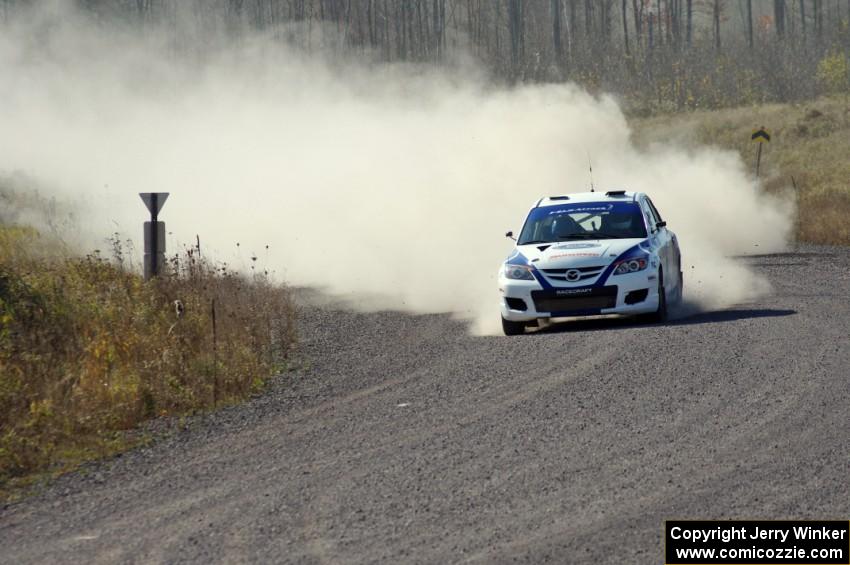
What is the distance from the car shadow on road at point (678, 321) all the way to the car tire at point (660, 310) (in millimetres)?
90

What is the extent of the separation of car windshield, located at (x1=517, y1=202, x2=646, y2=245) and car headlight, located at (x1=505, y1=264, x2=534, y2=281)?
2.91 ft

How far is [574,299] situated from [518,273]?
81 centimetres

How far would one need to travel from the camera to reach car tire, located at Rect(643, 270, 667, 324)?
1664 centimetres

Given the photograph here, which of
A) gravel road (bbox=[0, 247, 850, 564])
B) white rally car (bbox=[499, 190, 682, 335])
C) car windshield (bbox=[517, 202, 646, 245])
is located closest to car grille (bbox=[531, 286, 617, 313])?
white rally car (bbox=[499, 190, 682, 335])

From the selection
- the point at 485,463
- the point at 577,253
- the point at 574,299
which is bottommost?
the point at 485,463

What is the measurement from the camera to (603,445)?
31.1 ft

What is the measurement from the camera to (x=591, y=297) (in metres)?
16.2

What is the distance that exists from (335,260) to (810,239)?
13.6 m

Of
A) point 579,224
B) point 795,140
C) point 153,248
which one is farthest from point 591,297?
point 795,140

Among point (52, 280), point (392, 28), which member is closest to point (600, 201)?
point (52, 280)

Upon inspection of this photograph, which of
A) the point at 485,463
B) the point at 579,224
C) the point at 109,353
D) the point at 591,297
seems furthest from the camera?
the point at 579,224

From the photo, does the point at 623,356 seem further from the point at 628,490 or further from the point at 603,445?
the point at 628,490

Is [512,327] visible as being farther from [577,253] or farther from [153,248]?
[153,248]

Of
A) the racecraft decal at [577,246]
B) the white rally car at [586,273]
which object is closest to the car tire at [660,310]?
the white rally car at [586,273]
